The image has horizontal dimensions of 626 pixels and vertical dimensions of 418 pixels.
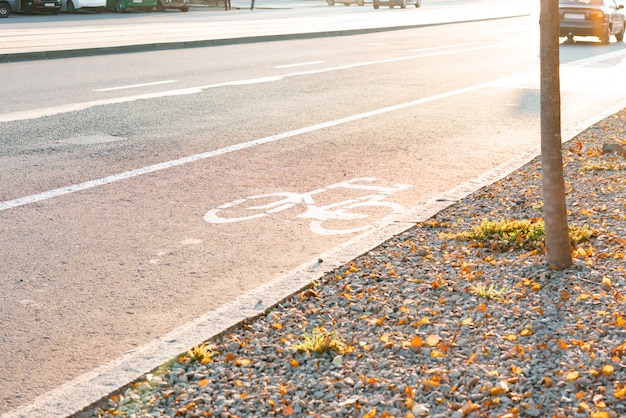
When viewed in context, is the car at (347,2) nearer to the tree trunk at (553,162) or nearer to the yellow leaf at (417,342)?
the tree trunk at (553,162)

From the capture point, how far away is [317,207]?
6762 mm

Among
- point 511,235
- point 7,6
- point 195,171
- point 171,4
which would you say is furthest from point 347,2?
point 511,235

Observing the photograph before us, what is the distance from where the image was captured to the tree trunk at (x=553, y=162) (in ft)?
15.6

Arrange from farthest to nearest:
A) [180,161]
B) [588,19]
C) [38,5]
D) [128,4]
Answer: [128,4]
[38,5]
[588,19]
[180,161]

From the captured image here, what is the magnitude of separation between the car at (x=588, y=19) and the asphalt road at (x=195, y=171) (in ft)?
25.1

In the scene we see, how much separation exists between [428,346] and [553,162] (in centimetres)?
154

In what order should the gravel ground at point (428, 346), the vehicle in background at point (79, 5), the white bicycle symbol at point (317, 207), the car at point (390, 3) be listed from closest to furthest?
the gravel ground at point (428, 346), the white bicycle symbol at point (317, 207), the vehicle in background at point (79, 5), the car at point (390, 3)

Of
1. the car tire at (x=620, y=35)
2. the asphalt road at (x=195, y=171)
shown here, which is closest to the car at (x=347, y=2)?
the car tire at (x=620, y=35)

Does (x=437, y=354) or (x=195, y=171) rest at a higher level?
(x=195, y=171)

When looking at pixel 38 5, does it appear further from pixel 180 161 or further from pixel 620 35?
pixel 180 161

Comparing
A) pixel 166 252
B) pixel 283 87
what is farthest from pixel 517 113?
pixel 166 252

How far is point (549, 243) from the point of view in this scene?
192 inches

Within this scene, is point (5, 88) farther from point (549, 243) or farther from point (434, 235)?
point (549, 243)

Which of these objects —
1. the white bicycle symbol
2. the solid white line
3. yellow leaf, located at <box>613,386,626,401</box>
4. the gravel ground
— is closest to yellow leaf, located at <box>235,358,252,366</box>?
the gravel ground
